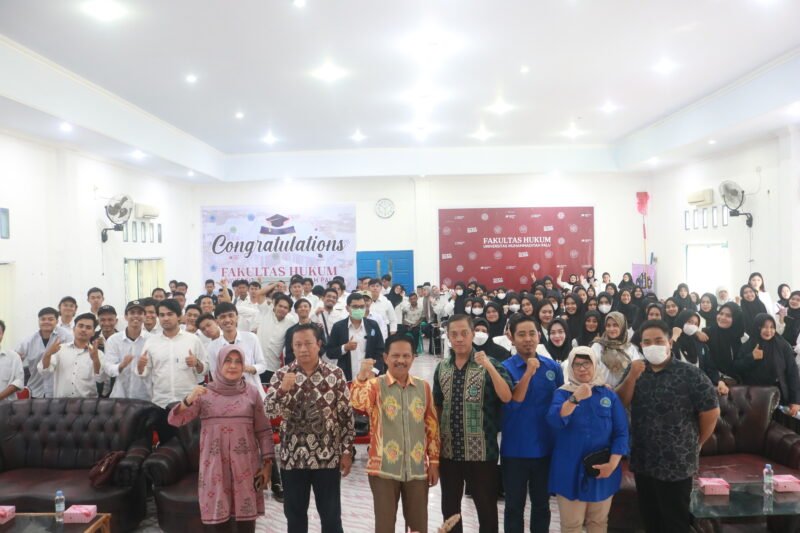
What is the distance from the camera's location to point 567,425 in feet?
10.0

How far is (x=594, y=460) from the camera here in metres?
2.97

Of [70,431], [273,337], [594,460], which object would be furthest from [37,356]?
[594,460]

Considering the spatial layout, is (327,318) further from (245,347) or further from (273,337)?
(245,347)

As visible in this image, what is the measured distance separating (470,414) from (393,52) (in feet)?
16.1

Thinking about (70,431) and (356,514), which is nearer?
(356,514)

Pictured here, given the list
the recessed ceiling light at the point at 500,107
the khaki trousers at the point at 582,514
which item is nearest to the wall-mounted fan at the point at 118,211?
the recessed ceiling light at the point at 500,107

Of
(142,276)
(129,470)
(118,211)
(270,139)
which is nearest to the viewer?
(129,470)

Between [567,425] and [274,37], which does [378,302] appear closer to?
[274,37]

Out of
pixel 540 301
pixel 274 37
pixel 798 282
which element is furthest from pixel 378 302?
pixel 798 282

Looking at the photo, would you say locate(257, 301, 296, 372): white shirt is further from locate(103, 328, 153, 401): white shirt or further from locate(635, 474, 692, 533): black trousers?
locate(635, 474, 692, 533): black trousers

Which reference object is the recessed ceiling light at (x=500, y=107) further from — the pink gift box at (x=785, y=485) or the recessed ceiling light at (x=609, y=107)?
the pink gift box at (x=785, y=485)

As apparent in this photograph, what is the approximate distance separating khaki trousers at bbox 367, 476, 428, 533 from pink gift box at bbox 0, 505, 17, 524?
231 cm

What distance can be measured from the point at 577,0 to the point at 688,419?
13.3 feet

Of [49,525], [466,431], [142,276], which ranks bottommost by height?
[49,525]
